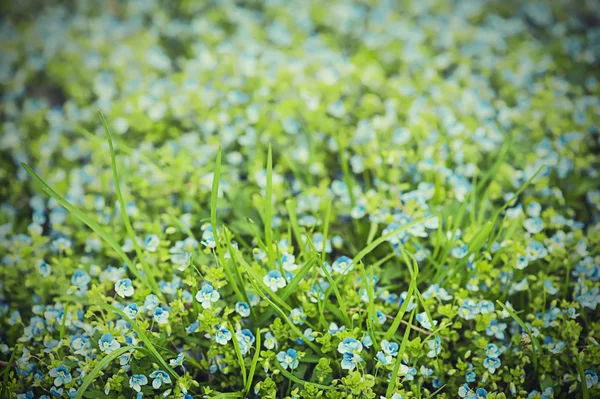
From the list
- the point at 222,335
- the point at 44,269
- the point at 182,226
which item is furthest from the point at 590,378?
the point at 44,269

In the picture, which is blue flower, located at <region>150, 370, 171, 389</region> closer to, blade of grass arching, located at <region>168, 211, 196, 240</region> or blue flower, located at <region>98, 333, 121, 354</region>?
blue flower, located at <region>98, 333, 121, 354</region>

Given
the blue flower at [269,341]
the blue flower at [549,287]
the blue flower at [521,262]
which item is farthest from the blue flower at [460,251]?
the blue flower at [269,341]

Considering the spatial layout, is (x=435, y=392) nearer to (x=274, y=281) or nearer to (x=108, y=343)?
(x=274, y=281)

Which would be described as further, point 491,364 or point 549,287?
point 549,287

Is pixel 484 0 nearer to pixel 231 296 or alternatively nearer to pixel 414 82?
pixel 414 82

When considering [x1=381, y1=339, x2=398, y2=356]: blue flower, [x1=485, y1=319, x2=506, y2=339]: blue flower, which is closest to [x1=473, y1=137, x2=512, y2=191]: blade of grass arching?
[x1=485, y1=319, x2=506, y2=339]: blue flower

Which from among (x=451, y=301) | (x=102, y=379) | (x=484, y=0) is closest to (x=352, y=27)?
(x=484, y=0)

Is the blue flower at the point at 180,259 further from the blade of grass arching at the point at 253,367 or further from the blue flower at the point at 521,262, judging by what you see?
the blue flower at the point at 521,262
